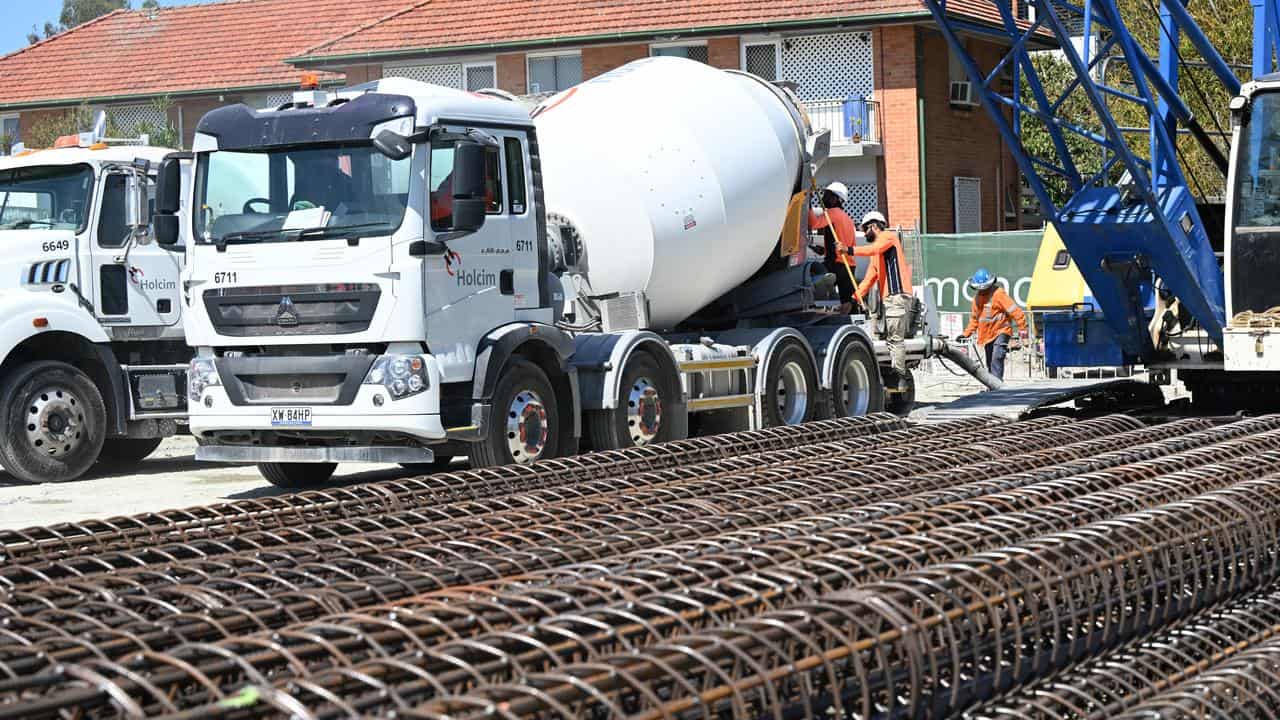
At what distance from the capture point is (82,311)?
45.6ft

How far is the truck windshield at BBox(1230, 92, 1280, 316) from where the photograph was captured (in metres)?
11.5

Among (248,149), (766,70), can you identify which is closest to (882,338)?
(248,149)

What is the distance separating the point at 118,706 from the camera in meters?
3.49

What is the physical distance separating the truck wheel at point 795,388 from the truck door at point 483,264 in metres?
3.88

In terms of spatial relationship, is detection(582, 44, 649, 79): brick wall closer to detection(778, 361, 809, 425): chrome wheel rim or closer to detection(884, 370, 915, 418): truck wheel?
detection(884, 370, 915, 418): truck wheel

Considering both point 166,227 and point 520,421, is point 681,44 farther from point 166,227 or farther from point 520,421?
point 520,421

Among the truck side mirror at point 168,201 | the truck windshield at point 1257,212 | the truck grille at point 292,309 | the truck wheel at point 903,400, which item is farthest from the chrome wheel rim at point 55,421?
the truck windshield at point 1257,212

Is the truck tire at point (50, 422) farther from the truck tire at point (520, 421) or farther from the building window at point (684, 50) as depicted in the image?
the building window at point (684, 50)

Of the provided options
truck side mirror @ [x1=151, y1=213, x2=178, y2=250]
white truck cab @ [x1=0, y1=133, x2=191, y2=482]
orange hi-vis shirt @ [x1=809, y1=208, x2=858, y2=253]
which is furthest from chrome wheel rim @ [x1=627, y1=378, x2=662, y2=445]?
white truck cab @ [x1=0, y1=133, x2=191, y2=482]

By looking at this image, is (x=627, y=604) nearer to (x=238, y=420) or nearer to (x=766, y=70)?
(x=238, y=420)

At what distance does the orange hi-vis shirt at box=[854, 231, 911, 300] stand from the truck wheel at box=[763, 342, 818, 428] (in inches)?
88.6

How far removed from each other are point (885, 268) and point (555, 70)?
21.4 metres

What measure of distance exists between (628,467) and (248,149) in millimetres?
5378

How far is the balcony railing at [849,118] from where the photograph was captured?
35688mm
